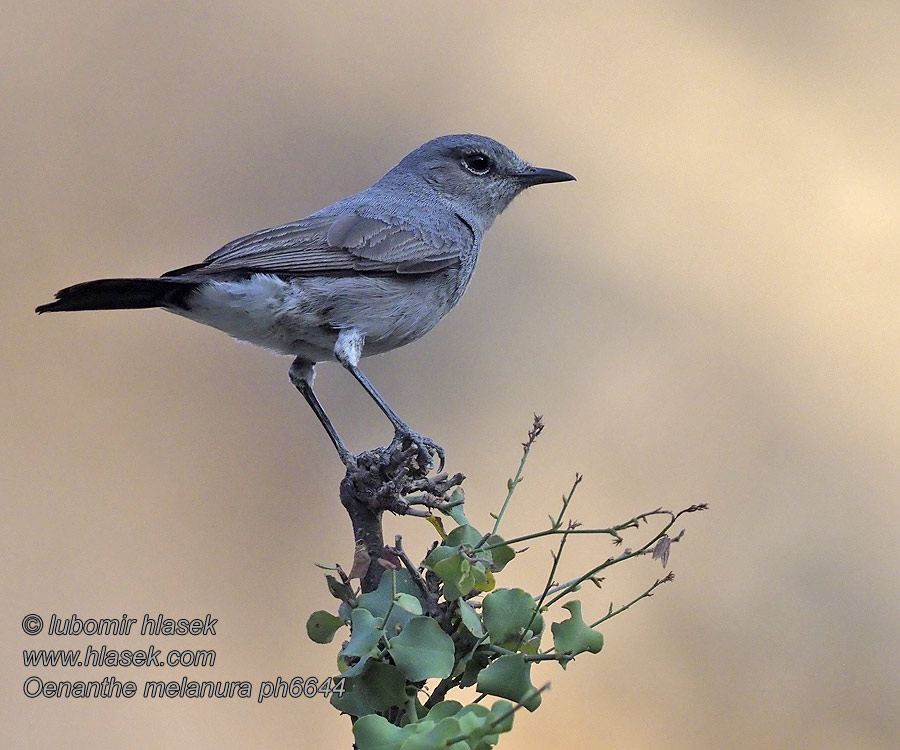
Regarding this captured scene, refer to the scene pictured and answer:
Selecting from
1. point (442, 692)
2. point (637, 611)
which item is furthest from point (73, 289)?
point (637, 611)

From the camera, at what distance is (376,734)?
1.66 meters

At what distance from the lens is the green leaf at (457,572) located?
1953 millimetres

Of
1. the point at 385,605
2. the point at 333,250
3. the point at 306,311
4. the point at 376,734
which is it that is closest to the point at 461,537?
the point at 385,605

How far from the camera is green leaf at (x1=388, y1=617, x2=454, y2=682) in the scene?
6.03ft

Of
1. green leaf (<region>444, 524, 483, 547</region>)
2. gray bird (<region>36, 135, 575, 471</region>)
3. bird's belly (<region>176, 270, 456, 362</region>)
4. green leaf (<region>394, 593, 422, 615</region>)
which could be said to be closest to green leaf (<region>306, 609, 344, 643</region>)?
green leaf (<region>394, 593, 422, 615</region>)

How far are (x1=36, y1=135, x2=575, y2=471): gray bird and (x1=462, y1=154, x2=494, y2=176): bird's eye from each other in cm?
47

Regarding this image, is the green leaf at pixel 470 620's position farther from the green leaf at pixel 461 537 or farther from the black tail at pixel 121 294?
the black tail at pixel 121 294

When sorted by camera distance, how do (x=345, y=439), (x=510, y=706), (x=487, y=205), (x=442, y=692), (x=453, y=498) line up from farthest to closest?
(x=345, y=439) → (x=487, y=205) → (x=453, y=498) → (x=442, y=692) → (x=510, y=706)

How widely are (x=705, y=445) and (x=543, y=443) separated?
34.9 inches

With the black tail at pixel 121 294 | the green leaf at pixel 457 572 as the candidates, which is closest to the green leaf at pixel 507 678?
the green leaf at pixel 457 572

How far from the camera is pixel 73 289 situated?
10.2 feet

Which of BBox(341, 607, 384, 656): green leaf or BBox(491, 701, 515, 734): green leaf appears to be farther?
BBox(341, 607, 384, 656): green leaf

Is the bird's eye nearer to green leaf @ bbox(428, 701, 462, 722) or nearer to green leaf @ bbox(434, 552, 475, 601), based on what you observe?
green leaf @ bbox(434, 552, 475, 601)

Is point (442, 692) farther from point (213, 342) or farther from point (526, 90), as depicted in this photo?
point (526, 90)
